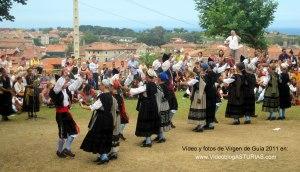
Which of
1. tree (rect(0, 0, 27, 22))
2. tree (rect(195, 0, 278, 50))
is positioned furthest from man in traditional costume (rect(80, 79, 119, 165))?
tree (rect(195, 0, 278, 50))

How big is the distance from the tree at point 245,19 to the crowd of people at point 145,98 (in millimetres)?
13519

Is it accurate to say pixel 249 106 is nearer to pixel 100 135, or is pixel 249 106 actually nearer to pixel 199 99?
pixel 199 99

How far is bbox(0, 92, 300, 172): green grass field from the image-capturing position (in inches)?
365

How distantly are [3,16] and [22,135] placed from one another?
7.59m

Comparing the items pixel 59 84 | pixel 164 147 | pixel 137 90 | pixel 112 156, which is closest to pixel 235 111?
pixel 164 147

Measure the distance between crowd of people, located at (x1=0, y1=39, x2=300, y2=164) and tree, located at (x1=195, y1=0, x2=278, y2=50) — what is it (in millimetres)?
13519

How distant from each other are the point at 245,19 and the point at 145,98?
22.7 metres

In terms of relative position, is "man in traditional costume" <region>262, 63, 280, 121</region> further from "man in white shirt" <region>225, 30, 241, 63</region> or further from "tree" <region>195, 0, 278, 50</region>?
"tree" <region>195, 0, 278, 50</region>

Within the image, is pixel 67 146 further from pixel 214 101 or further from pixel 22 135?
pixel 214 101

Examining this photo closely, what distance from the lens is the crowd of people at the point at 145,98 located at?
941cm

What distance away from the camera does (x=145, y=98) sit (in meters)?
10.5

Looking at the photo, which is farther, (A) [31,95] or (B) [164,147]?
(A) [31,95]

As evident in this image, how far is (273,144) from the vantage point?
10781mm

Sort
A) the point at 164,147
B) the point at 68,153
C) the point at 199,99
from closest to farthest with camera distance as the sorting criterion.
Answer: the point at 68,153 < the point at 164,147 < the point at 199,99
